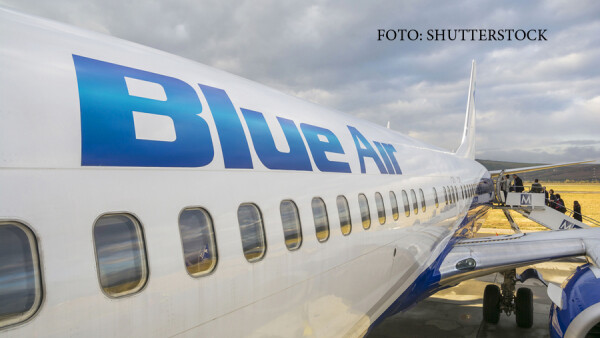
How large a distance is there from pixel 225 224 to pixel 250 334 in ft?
2.50

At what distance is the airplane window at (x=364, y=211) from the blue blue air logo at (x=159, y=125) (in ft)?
3.75

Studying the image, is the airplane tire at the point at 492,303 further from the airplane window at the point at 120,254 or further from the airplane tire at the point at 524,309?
the airplane window at the point at 120,254

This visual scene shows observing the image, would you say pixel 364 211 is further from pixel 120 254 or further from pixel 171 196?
pixel 120 254

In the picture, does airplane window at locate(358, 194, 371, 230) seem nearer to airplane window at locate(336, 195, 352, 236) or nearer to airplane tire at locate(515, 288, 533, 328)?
airplane window at locate(336, 195, 352, 236)

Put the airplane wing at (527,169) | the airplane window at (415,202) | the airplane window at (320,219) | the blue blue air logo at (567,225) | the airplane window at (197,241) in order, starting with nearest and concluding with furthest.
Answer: the airplane window at (197,241)
the airplane window at (320,219)
the airplane window at (415,202)
the blue blue air logo at (567,225)
the airplane wing at (527,169)

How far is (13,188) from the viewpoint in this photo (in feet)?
5.74

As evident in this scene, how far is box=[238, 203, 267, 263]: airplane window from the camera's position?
2.91m

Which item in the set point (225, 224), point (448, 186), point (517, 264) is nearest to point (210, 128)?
point (225, 224)

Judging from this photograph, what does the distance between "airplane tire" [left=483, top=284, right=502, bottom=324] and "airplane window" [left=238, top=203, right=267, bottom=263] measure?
7579mm

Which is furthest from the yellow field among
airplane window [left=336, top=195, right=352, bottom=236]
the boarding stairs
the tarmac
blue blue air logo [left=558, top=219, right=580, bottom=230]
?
airplane window [left=336, top=195, right=352, bottom=236]

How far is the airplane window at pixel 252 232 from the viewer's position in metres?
2.91

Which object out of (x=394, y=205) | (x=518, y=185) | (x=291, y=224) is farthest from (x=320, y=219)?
(x=518, y=185)

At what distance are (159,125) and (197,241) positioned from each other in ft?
2.33

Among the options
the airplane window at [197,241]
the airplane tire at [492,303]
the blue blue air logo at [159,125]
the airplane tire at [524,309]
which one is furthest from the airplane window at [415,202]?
the airplane window at [197,241]
